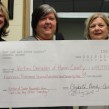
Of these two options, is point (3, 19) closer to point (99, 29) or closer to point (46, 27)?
point (46, 27)

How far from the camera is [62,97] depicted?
4.91 ft

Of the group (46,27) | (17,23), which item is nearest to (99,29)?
(46,27)

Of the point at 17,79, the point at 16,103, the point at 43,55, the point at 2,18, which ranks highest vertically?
the point at 2,18

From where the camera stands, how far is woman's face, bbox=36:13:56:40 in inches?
62.7

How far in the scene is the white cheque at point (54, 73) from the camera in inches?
58.9

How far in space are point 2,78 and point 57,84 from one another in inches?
11.8

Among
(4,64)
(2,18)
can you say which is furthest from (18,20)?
(4,64)

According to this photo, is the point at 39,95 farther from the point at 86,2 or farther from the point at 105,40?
the point at 86,2

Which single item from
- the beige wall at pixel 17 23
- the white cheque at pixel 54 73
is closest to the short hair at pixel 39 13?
the white cheque at pixel 54 73

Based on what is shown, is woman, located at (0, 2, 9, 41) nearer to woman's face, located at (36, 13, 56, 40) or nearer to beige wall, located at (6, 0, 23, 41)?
woman's face, located at (36, 13, 56, 40)

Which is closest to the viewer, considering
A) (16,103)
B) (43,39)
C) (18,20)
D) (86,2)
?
(16,103)

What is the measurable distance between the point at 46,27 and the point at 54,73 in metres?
0.27

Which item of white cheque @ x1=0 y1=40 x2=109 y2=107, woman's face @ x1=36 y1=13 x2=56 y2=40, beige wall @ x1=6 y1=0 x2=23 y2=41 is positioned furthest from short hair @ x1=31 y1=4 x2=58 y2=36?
beige wall @ x1=6 y1=0 x2=23 y2=41

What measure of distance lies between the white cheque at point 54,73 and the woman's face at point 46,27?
10cm
